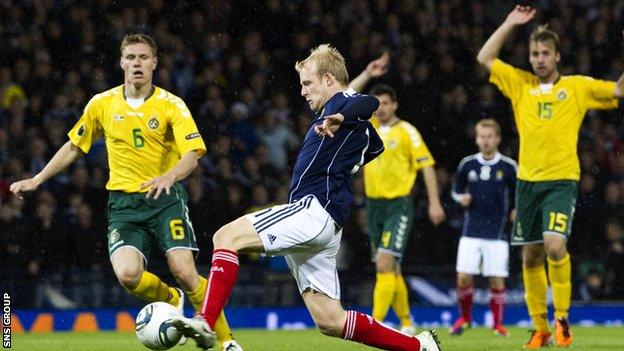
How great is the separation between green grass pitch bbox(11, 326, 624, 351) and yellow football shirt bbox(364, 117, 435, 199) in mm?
1551

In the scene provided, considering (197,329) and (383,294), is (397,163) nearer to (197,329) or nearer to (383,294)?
(383,294)

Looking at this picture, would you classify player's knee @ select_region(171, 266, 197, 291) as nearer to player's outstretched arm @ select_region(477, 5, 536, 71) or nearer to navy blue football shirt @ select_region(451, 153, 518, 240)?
player's outstretched arm @ select_region(477, 5, 536, 71)

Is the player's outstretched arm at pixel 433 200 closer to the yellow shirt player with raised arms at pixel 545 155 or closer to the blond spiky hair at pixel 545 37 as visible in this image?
the yellow shirt player with raised arms at pixel 545 155

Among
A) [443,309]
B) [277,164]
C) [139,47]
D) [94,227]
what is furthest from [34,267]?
[139,47]

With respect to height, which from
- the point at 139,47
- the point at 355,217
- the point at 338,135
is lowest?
the point at 355,217

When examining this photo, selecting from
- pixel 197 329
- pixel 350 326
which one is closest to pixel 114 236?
pixel 350 326

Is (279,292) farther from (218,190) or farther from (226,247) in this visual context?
(226,247)

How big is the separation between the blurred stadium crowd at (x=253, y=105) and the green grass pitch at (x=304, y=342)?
2081mm

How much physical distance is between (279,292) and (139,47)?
654 centimetres

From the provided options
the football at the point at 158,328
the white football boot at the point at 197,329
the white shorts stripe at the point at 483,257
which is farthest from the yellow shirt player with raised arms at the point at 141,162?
the white shorts stripe at the point at 483,257

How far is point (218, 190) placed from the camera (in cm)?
1553

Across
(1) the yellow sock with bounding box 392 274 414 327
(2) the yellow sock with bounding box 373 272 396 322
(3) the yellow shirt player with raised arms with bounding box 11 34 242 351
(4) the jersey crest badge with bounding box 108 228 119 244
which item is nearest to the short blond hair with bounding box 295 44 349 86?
(3) the yellow shirt player with raised arms with bounding box 11 34 242 351

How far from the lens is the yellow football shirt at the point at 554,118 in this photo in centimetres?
962

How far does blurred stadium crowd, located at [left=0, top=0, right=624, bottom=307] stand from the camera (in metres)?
14.4
